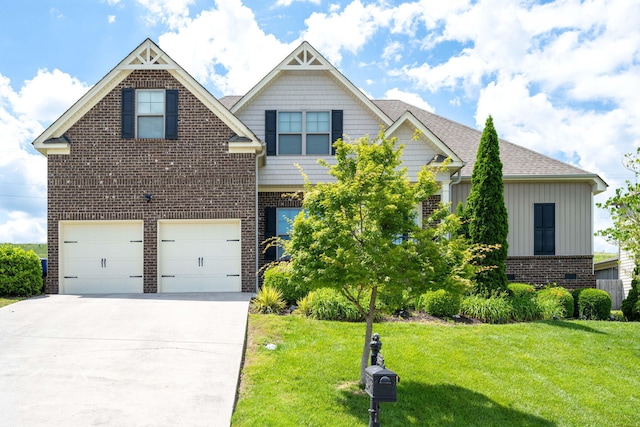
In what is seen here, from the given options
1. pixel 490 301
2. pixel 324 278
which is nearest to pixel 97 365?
pixel 324 278

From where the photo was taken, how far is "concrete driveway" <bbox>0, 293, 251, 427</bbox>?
6.83m

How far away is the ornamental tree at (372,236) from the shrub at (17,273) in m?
9.14

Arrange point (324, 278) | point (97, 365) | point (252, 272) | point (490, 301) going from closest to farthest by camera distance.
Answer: point (324, 278) → point (97, 365) → point (490, 301) → point (252, 272)

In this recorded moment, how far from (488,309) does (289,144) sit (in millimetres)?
7777

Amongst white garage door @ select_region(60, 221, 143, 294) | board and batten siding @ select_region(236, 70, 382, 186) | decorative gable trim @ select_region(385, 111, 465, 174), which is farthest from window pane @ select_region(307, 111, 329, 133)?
white garage door @ select_region(60, 221, 143, 294)

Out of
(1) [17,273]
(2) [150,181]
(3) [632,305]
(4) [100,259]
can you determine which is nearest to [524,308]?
(3) [632,305]

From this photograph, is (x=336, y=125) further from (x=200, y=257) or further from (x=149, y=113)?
(x=200, y=257)

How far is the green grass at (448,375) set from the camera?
7.32m

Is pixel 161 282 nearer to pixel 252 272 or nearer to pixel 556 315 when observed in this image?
pixel 252 272

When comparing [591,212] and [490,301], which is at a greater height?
[591,212]

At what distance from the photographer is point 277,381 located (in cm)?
807

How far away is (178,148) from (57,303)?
198 inches

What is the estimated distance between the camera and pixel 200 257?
14703 mm

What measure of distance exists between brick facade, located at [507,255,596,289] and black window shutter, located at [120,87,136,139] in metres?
12.1
